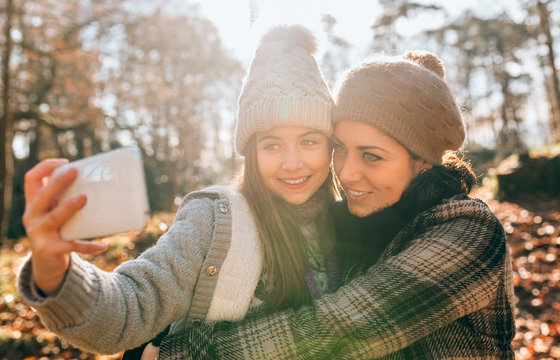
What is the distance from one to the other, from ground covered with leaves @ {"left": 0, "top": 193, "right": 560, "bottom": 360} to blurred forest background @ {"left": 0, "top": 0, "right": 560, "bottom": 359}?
18 mm

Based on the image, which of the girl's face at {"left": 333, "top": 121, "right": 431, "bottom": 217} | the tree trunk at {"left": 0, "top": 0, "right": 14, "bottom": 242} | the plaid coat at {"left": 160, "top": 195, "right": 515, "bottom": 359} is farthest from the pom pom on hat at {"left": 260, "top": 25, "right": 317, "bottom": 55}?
the tree trunk at {"left": 0, "top": 0, "right": 14, "bottom": 242}

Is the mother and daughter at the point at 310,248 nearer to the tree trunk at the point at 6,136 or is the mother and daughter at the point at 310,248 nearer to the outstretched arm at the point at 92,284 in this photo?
the outstretched arm at the point at 92,284

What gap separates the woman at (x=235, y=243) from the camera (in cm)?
105

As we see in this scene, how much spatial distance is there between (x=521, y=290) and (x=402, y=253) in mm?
4505

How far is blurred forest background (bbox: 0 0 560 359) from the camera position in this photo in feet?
17.5

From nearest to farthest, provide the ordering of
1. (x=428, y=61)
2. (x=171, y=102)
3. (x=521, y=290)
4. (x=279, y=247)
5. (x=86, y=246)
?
(x=86, y=246)
(x=279, y=247)
(x=428, y=61)
(x=521, y=290)
(x=171, y=102)

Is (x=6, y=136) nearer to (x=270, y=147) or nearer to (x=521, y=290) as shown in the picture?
(x=270, y=147)

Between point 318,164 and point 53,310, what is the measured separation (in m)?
1.52

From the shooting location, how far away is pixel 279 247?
73.4 inches

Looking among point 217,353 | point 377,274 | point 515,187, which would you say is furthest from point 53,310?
point 515,187

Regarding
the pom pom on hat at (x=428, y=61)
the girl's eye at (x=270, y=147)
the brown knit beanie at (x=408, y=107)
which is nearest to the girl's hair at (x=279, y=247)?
the girl's eye at (x=270, y=147)

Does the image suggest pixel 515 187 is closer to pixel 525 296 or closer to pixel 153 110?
pixel 525 296

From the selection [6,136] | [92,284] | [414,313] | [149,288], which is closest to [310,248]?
[414,313]

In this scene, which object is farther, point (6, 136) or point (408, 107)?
point (6, 136)
